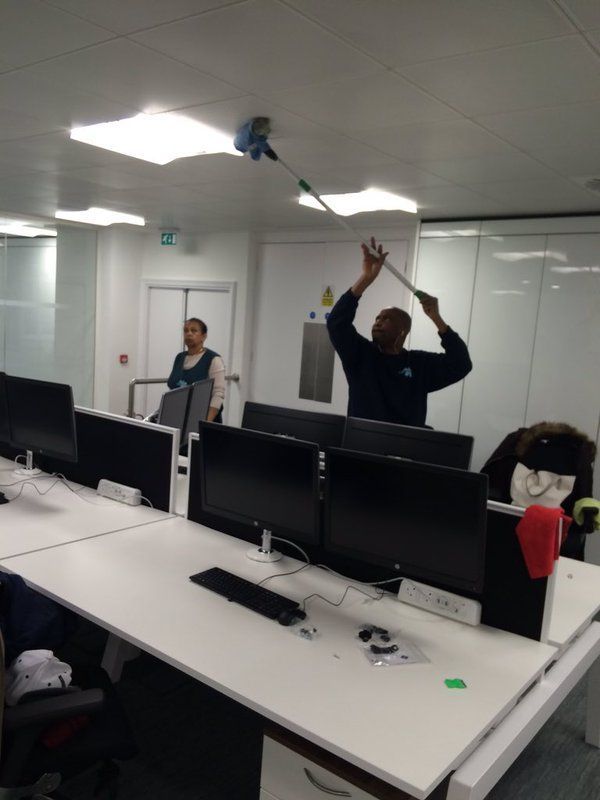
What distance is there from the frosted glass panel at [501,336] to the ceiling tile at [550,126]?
1778mm

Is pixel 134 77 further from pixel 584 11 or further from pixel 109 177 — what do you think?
pixel 109 177

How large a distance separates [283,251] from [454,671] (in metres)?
4.91

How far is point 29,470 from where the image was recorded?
3.36 metres

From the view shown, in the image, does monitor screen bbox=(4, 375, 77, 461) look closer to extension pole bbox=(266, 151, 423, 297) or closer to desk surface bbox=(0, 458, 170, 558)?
desk surface bbox=(0, 458, 170, 558)

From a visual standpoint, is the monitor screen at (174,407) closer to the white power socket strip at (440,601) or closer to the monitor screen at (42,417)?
the monitor screen at (42,417)

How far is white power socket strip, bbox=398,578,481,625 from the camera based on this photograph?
197cm

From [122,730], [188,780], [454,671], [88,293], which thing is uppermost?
[88,293]

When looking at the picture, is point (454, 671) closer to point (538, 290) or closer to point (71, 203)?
point (538, 290)

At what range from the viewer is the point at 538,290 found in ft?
14.6

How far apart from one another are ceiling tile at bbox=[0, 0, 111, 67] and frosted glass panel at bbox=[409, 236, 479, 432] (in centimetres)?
333

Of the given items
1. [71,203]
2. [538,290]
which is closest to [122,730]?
[538,290]

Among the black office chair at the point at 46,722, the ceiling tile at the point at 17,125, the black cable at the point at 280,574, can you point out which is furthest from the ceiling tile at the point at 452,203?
the black office chair at the point at 46,722

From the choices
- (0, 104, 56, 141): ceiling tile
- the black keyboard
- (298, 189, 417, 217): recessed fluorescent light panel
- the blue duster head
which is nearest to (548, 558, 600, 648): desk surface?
the black keyboard

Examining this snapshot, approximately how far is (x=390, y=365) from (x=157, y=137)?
1743 millimetres
